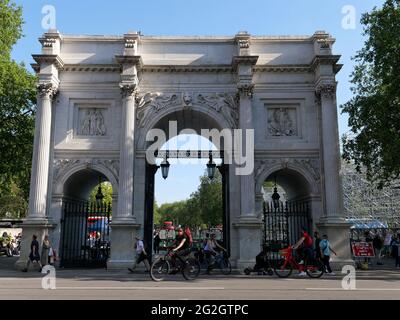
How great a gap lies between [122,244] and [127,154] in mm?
4350

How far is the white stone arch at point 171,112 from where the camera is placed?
2238cm

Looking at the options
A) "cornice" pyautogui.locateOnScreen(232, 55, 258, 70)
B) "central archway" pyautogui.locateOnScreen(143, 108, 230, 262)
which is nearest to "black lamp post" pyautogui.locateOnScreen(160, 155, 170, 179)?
"central archway" pyautogui.locateOnScreen(143, 108, 230, 262)

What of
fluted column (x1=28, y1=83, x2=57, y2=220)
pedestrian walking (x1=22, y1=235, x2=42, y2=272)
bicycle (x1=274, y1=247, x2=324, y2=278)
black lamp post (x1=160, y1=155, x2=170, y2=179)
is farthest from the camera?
black lamp post (x1=160, y1=155, x2=170, y2=179)

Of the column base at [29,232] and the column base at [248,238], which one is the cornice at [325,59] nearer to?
the column base at [248,238]

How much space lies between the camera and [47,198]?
70.4 ft

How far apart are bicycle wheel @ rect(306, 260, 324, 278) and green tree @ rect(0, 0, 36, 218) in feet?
69.4

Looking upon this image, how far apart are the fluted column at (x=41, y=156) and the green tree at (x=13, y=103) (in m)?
6.90

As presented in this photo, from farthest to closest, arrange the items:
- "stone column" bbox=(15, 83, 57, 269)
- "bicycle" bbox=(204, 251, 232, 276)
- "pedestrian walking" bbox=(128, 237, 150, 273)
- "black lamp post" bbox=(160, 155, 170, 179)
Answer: "black lamp post" bbox=(160, 155, 170, 179) → "stone column" bbox=(15, 83, 57, 269) → "bicycle" bbox=(204, 251, 232, 276) → "pedestrian walking" bbox=(128, 237, 150, 273)

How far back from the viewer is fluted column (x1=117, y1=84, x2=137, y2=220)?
2089cm

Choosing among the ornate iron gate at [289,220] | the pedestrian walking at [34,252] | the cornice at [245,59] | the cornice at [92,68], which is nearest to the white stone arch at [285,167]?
the ornate iron gate at [289,220]

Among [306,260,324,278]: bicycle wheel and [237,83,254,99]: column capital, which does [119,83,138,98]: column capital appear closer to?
[237,83,254,99]: column capital

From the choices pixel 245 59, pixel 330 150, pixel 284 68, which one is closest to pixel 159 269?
pixel 330 150

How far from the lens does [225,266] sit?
20.0 meters
